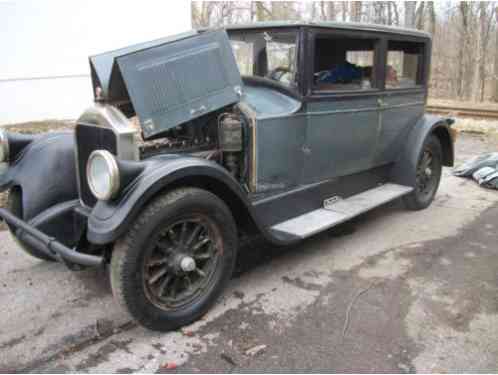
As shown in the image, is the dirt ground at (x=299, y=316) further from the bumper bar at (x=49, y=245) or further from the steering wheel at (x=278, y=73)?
the steering wheel at (x=278, y=73)

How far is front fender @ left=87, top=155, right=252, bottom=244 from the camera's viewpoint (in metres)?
2.40

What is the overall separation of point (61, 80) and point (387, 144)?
8634mm

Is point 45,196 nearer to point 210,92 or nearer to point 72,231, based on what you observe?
point 72,231

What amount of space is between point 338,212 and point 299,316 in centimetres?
120

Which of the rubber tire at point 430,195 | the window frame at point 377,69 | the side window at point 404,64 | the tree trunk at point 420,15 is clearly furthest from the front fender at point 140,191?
the tree trunk at point 420,15

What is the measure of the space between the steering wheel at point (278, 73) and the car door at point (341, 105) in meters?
0.24

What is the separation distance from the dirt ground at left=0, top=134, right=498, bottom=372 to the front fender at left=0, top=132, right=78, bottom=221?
25.2 inches

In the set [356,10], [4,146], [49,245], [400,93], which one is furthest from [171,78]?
[356,10]

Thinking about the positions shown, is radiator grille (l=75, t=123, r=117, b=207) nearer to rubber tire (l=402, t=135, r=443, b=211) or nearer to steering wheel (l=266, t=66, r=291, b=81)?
steering wheel (l=266, t=66, r=291, b=81)

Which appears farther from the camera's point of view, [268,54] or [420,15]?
[420,15]

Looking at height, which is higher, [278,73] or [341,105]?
[278,73]

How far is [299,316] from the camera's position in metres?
2.92

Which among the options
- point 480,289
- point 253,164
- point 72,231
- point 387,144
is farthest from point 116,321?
point 387,144

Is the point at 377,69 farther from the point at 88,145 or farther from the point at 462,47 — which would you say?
the point at 462,47
